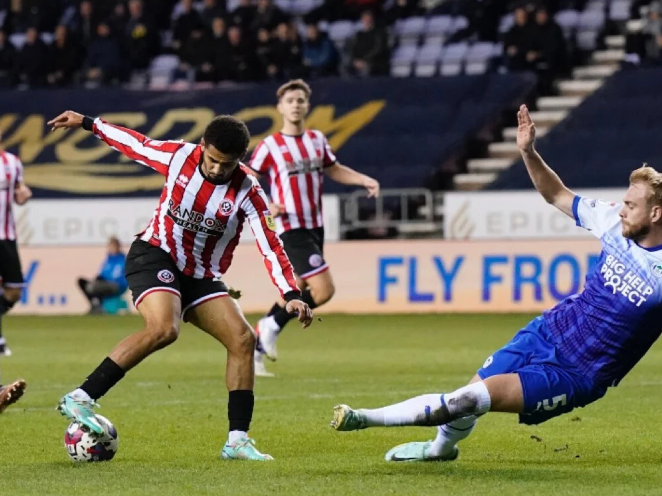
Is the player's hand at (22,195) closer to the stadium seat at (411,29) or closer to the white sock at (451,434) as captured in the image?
the white sock at (451,434)

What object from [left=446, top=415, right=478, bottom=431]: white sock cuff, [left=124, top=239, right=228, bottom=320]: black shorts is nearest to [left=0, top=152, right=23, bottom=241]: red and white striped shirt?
[left=124, top=239, right=228, bottom=320]: black shorts

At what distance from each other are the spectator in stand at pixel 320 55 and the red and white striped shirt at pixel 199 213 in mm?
16600

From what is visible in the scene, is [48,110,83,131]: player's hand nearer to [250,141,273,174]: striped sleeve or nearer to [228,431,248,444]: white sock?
[228,431,248,444]: white sock

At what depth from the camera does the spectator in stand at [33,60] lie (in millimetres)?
25609

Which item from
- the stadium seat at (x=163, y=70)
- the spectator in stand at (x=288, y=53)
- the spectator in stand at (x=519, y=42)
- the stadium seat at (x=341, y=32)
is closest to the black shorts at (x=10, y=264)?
the spectator in stand at (x=288, y=53)

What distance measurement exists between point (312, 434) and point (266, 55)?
16.6 meters

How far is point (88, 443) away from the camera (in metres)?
7.23

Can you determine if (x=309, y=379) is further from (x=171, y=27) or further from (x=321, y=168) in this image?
(x=171, y=27)

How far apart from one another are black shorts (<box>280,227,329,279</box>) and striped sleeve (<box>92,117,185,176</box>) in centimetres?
511

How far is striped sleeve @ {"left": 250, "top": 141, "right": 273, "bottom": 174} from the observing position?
1279cm

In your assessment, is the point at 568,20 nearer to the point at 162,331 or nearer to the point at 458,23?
the point at 458,23

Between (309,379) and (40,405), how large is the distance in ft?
8.45

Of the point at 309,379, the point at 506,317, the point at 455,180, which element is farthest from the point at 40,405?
the point at 455,180

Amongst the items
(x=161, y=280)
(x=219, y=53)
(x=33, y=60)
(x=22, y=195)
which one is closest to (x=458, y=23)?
(x=219, y=53)
